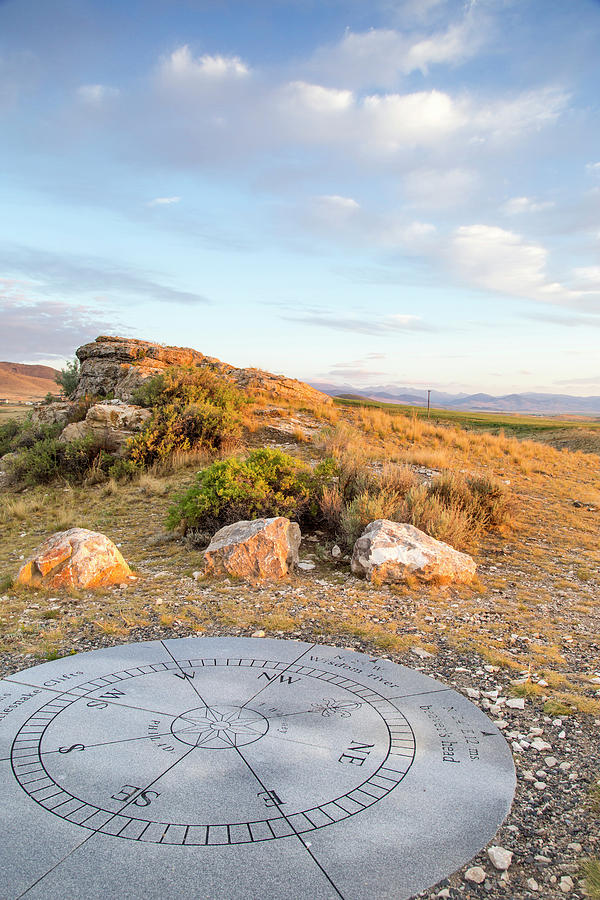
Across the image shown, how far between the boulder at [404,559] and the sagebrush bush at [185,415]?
290 inches

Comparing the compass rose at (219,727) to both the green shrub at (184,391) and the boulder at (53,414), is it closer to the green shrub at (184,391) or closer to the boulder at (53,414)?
the green shrub at (184,391)

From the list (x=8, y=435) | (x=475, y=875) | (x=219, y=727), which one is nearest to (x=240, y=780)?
(x=219, y=727)

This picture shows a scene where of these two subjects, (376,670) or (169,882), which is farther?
(376,670)

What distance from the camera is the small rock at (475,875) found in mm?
2531

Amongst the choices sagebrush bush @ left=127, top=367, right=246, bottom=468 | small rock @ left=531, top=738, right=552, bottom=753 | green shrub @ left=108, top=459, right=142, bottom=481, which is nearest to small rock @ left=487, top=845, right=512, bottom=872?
small rock @ left=531, top=738, right=552, bottom=753

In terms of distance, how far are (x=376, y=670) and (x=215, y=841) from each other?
2126mm

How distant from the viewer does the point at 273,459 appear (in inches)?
374

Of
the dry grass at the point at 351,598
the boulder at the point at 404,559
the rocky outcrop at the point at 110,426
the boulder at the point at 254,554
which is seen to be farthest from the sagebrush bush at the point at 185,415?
the boulder at the point at 404,559

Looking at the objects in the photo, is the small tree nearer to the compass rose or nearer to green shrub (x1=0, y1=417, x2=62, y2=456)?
green shrub (x1=0, y1=417, x2=62, y2=456)

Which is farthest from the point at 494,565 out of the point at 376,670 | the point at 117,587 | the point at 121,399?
the point at 121,399

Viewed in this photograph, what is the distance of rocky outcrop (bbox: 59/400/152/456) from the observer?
1407 cm

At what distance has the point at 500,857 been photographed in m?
2.66

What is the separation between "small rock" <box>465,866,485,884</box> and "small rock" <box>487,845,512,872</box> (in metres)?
0.08

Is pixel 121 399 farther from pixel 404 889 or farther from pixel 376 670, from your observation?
pixel 404 889
